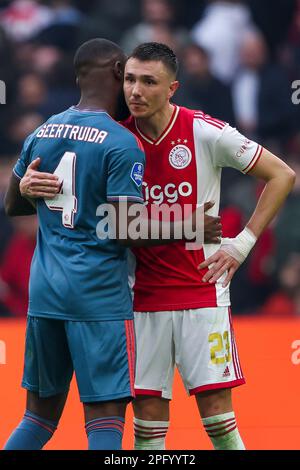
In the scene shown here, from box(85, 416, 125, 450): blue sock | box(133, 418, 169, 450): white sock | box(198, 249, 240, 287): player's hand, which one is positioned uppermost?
box(198, 249, 240, 287): player's hand

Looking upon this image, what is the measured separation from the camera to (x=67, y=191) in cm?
496

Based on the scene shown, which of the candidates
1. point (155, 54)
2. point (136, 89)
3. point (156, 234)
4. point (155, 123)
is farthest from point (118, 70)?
point (156, 234)

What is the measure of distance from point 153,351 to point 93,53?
1.40 meters

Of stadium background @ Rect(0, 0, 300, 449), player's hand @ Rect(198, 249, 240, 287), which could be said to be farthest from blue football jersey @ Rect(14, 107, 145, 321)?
stadium background @ Rect(0, 0, 300, 449)

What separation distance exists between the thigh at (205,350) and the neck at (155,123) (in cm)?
84

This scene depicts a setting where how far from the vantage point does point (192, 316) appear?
215 inches

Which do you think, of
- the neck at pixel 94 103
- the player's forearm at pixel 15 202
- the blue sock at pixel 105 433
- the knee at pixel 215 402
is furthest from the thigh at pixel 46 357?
the neck at pixel 94 103

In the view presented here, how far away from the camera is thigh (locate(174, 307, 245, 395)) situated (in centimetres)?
541

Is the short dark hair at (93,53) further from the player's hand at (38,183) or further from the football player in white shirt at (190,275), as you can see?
the player's hand at (38,183)

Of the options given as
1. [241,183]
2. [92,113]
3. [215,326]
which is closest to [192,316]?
[215,326]

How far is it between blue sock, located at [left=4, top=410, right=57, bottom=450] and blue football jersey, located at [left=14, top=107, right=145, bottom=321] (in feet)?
1.58

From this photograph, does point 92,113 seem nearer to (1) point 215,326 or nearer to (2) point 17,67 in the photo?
(1) point 215,326

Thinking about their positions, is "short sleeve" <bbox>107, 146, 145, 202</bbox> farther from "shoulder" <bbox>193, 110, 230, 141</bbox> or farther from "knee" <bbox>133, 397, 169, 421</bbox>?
"knee" <bbox>133, 397, 169, 421</bbox>

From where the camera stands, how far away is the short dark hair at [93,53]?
5066mm
